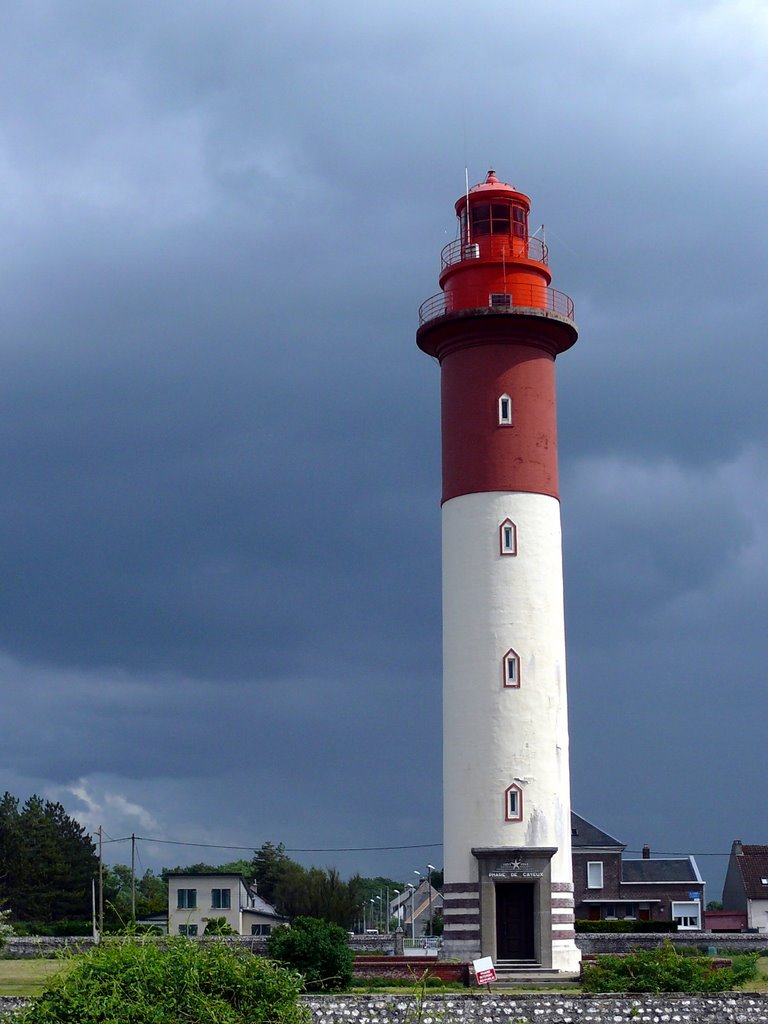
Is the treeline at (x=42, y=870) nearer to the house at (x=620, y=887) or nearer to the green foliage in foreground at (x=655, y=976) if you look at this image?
the house at (x=620, y=887)

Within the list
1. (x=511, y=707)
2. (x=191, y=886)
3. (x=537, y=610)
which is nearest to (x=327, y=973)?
(x=511, y=707)

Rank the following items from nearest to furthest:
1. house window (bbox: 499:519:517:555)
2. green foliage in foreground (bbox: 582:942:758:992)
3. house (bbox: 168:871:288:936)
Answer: green foliage in foreground (bbox: 582:942:758:992) < house window (bbox: 499:519:517:555) < house (bbox: 168:871:288:936)

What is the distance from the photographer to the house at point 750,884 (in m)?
76.9

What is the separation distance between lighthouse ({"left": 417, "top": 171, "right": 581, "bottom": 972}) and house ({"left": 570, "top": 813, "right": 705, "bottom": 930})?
34.5m

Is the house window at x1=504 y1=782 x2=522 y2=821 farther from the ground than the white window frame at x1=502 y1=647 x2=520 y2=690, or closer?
closer

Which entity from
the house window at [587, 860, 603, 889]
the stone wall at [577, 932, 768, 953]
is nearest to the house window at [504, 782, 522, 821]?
the stone wall at [577, 932, 768, 953]

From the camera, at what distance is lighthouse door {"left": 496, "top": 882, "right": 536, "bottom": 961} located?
127 feet

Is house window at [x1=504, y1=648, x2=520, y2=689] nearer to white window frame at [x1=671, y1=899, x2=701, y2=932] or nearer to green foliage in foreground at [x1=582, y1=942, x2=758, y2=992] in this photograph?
green foliage in foreground at [x1=582, y1=942, x2=758, y2=992]

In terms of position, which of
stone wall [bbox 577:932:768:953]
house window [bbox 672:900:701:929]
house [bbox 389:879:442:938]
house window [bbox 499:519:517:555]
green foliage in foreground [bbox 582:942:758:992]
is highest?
house window [bbox 499:519:517:555]

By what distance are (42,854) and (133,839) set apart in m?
16.3

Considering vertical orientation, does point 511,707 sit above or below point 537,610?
below

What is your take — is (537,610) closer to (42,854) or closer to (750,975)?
(750,975)

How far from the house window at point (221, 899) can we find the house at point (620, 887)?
58.5 feet

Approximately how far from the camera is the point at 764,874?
258 feet
